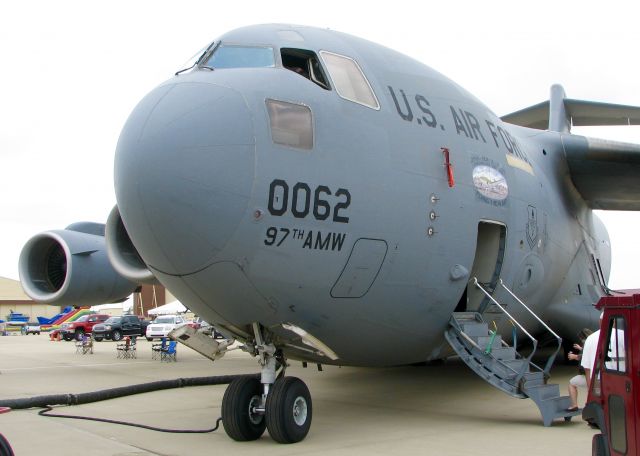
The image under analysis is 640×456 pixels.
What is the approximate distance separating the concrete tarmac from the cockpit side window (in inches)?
145

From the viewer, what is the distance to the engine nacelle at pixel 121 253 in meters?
11.7

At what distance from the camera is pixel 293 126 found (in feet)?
22.1

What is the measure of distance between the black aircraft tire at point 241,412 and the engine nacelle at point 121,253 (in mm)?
4910

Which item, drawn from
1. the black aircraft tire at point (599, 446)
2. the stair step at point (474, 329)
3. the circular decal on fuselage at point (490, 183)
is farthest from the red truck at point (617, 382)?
the circular decal on fuselage at point (490, 183)

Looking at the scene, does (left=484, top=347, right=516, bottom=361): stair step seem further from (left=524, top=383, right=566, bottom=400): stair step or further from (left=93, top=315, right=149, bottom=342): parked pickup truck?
(left=93, top=315, right=149, bottom=342): parked pickup truck

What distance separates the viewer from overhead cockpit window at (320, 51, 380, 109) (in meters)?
7.45

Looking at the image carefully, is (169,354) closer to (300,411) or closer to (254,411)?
(254,411)

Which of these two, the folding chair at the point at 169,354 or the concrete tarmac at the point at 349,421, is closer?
the concrete tarmac at the point at 349,421

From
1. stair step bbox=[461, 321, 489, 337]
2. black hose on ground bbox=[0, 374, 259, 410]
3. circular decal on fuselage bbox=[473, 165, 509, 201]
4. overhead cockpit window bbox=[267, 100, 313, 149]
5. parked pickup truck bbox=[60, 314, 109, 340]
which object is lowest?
parked pickup truck bbox=[60, 314, 109, 340]

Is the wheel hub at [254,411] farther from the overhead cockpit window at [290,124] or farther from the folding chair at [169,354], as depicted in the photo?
the folding chair at [169,354]

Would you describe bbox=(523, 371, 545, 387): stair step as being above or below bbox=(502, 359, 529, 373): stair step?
below

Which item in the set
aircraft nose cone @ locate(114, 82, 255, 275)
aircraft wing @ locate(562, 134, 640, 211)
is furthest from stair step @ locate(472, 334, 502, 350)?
aircraft wing @ locate(562, 134, 640, 211)

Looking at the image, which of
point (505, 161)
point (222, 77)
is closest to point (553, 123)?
point (505, 161)

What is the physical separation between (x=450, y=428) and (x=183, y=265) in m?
3.53
